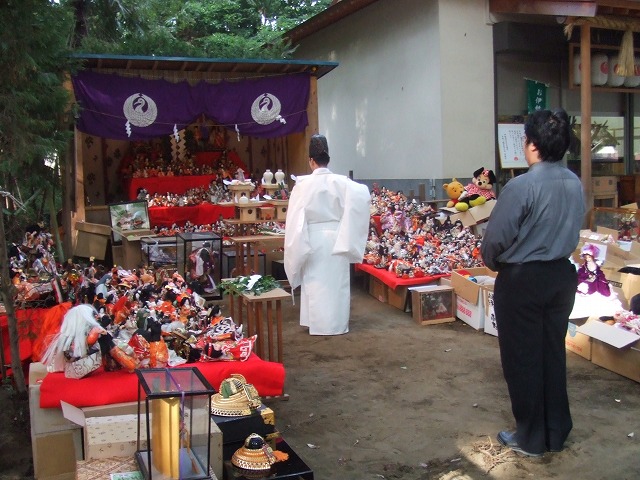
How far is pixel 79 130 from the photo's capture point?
10188 mm

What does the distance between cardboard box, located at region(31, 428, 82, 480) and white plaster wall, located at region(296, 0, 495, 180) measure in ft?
25.0

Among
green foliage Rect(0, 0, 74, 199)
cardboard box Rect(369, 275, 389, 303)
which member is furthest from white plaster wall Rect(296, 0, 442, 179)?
green foliage Rect(0, 0, 74, 199)

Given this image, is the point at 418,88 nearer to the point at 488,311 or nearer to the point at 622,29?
the point at 622,29

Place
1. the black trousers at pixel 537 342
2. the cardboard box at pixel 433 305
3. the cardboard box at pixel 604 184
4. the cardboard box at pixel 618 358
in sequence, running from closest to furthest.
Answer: the black trousers at pixel 537 342
the cardboard box at pixel 618 358
the cardboard box at pixel 433 305
the cardboard box at pixel 604 184

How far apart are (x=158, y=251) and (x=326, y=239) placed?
9.03 ft

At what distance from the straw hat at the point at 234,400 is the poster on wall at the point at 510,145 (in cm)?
798

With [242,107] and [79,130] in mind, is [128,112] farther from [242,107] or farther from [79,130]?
[242,107]

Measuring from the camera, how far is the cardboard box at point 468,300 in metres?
6.84

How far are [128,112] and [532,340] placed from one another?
836cm

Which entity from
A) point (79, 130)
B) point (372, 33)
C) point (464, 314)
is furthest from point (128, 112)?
point (464, 314)

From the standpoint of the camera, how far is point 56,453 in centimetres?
378

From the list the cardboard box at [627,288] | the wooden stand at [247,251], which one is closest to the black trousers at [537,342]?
the cardboard box at [627,288]

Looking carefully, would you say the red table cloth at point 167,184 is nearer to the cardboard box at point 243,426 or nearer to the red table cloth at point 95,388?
the red table cloth at point 95,388

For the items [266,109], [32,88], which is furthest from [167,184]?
[32,88]
